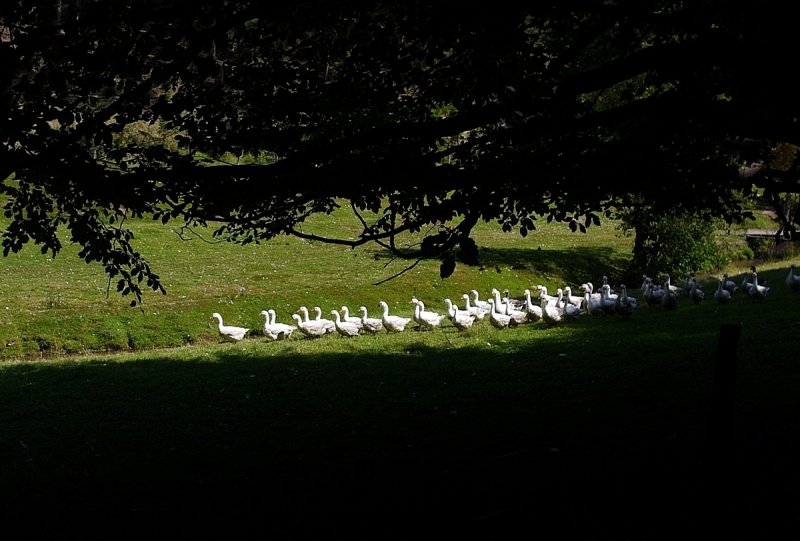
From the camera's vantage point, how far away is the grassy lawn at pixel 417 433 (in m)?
Result: 8.62

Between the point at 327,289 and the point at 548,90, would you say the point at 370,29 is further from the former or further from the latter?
the point at 327,289

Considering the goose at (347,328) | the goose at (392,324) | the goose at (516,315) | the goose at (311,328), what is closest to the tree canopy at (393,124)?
the goose at (347,328)

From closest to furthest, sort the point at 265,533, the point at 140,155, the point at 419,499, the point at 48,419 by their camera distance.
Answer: the point at 265,533 → the point at 419,499 → the point at 140,155 → the point at 48,419

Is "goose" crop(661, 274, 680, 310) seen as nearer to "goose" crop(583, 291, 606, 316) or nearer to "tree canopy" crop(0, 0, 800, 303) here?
"goose" crop(583, 291, 606, 316)

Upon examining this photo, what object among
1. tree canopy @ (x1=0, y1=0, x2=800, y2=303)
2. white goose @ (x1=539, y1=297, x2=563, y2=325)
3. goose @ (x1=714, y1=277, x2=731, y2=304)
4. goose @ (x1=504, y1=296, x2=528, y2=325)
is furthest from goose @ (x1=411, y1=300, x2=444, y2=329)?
tree canopy @ (x1=0, y1=0, x2=800, y2=303)

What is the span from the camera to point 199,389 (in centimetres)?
1594

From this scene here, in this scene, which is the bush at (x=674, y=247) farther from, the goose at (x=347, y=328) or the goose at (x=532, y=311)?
the goose at (x=347, y=328)

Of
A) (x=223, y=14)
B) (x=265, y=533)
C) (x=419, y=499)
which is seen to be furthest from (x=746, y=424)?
(x=223, y=14)

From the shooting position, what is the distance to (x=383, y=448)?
1122 cm

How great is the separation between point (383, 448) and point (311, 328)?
44.4ft

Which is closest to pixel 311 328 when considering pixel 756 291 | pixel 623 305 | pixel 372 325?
pixel 372 325

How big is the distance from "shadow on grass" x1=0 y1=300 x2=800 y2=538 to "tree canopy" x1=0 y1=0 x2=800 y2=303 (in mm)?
2508

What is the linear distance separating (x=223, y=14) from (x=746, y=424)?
311 inches

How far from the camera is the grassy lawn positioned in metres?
8.62
